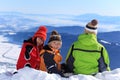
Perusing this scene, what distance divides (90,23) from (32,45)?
3.51 ft

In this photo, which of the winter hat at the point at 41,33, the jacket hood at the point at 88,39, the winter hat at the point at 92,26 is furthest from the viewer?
the winter hat at the point at 41,33

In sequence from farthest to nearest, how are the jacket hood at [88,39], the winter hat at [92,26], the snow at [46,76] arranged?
the winter hat at [92,26]
the jacket hood at [88,39]
the snow at [46,76]

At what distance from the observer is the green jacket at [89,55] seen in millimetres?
6465

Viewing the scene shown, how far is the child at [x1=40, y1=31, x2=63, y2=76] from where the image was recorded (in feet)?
21.2

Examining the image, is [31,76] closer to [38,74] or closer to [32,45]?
[38,74]

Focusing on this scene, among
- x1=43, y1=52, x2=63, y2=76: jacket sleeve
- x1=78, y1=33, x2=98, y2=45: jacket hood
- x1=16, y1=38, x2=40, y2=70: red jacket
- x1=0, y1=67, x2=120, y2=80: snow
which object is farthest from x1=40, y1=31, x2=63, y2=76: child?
x1=78, y1=33, x2=98, y2=45: jacket hood

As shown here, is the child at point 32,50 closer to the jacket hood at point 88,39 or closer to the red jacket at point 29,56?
the red jacket at point 29,56

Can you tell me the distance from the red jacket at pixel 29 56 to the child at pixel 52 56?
0.11m

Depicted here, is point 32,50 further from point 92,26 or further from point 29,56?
point 92,26

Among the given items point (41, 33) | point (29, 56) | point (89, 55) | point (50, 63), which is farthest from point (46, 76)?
point (41, 33)

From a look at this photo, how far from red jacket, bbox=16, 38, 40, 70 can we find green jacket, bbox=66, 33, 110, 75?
0.64 meters

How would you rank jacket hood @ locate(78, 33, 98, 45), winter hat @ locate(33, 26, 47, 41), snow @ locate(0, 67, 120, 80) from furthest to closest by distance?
winter hat @ locate(33, 26, 47, 41) → jacket hood @ locate(78, 33, 98, 45) → snow @ locate(0, 67, 120, 80)

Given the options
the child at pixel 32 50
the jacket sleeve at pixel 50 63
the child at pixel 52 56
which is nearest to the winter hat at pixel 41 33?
the child at pixel 32 50

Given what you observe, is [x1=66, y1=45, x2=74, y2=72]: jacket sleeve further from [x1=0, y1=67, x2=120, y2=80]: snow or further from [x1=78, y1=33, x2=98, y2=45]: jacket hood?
[x1=0, y1=67, x2=120, y2=80]: snow
